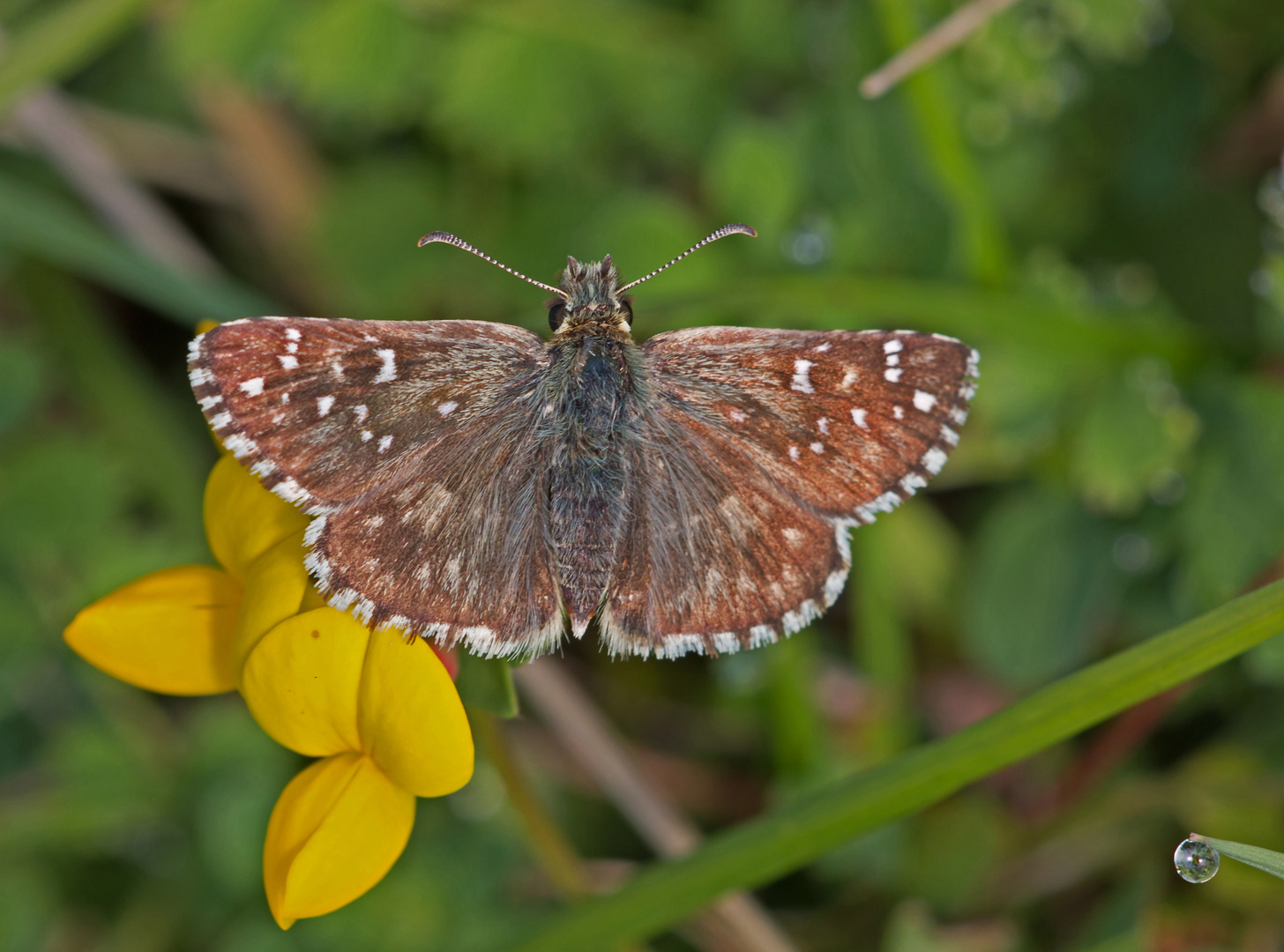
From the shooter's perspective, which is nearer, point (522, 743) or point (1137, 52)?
point (1137, 52)

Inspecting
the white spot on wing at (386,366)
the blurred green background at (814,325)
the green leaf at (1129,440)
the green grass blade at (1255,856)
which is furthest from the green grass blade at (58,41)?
the green grass blade at (1255,856)

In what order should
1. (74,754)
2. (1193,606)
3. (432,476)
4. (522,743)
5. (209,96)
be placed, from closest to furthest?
(432,476) → (1193,606) → (74,754) → (522,743) → (209,96)

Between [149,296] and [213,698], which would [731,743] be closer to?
[213,698]

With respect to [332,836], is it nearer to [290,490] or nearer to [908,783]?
[290,490]

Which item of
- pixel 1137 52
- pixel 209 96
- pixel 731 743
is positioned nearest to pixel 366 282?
pixel 209 96

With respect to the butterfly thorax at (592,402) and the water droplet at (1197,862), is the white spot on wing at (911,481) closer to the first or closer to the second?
the butterfly thorax at (592,402)

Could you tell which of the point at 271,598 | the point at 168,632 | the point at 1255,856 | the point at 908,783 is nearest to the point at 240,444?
the point at 271,598
